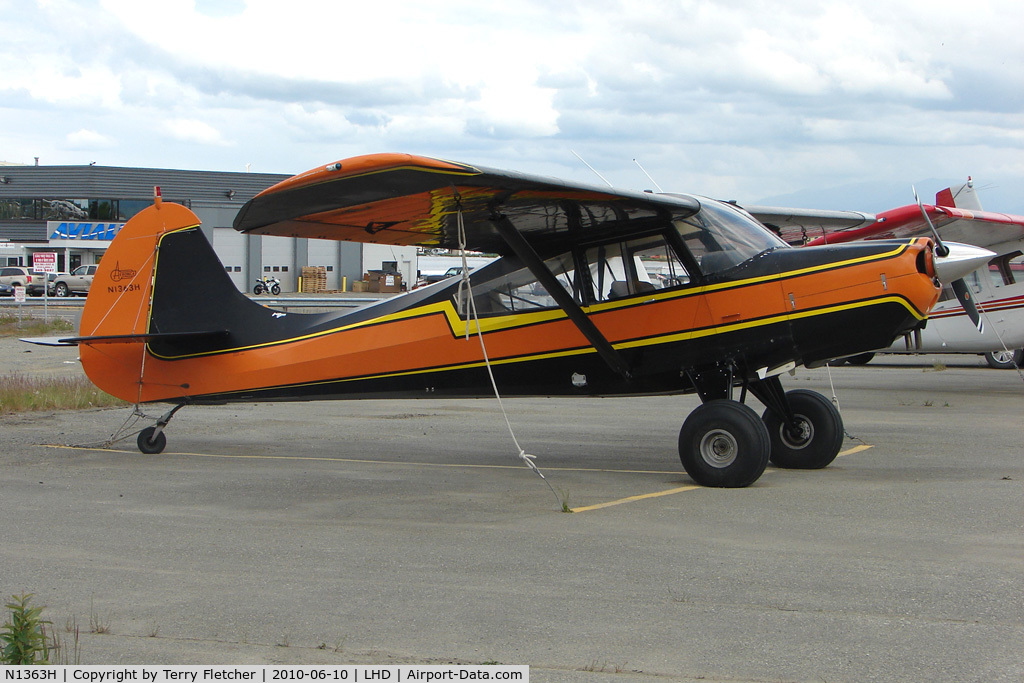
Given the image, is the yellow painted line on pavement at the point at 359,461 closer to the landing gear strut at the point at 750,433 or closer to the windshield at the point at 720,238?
the landing gear strut at the point at 750,433

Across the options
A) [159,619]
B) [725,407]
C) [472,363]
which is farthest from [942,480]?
[159,619]

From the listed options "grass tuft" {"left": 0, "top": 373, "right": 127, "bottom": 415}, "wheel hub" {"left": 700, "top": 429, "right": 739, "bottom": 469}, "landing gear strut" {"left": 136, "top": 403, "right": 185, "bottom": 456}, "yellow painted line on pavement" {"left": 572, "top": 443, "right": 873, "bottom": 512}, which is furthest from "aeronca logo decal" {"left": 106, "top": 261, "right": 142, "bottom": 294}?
"wheel hub" {"left": 700, "top": 429, "right": 739, "bottom": 469}

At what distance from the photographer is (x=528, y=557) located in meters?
5.87

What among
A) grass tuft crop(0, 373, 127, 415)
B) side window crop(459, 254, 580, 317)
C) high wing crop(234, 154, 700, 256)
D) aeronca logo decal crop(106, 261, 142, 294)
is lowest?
grass tuft crop(0, 373, 127, 415)

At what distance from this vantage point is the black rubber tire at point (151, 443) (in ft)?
34.3

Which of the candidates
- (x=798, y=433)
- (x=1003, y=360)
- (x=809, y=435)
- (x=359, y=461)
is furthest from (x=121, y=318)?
(x=1003, y=360)

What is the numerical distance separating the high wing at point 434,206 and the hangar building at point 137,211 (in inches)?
1972

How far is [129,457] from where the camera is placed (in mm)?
10258

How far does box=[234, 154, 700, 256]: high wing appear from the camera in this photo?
649cm

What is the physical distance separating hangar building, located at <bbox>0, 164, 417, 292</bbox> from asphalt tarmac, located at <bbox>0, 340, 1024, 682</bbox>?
1941 inches

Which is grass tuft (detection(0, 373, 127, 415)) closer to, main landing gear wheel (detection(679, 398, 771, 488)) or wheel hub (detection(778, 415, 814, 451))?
main landing gear wheel (detection(679, 398, 771, 488))

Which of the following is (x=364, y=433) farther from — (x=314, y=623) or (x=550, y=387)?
(x=314, y=623)

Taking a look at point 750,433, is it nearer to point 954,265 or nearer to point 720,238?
point 720,238

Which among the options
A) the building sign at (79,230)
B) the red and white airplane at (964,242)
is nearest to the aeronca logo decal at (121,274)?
the red and white airplane at (964,242)
